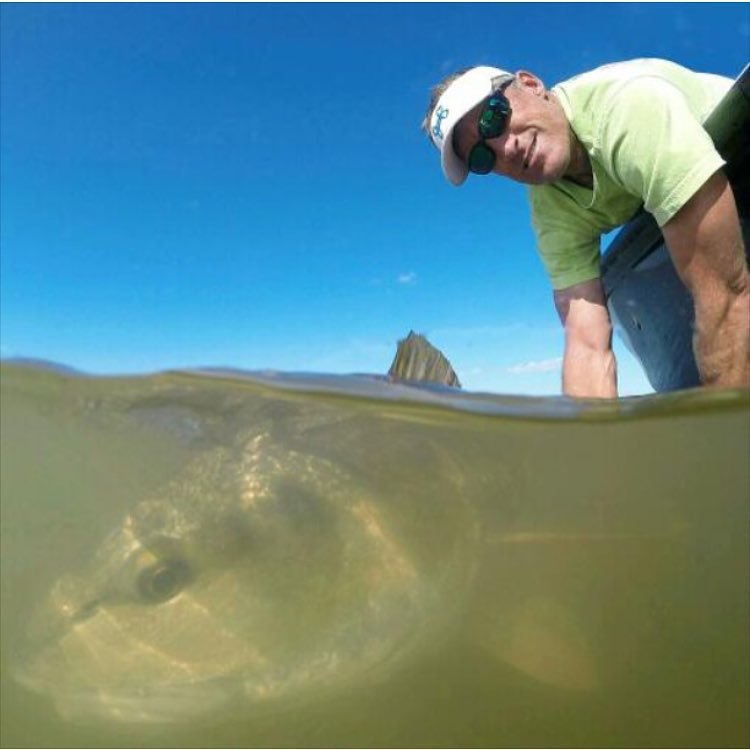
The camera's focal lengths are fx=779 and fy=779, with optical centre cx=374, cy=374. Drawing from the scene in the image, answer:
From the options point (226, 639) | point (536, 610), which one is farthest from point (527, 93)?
point (226, 639)

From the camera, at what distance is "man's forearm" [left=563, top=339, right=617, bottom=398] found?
4203mm

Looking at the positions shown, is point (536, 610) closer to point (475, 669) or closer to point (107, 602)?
point (475, 669)

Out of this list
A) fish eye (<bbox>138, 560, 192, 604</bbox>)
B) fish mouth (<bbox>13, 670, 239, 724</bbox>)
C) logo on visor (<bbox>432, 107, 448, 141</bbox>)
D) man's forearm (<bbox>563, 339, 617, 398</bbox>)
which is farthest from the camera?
man's forearm (<bbox>563, 339, 617, 398</bbox>)

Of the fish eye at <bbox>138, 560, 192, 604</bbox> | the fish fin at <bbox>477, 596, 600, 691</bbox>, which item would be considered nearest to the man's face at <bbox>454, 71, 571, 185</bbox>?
the fish fin at <bbox>477, 596, 600, 691</bbox>

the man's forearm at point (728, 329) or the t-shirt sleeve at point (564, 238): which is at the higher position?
the t-shirt sleeve at point (564, 238)

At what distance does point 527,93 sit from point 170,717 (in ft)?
10.1

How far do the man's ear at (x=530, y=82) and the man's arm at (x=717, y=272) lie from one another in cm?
99

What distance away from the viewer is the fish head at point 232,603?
2.34 metres

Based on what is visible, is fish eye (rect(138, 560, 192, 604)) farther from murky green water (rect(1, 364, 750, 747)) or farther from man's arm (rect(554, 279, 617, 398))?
man's arm (rect(554, 279, 617, 398))

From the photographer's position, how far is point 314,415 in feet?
9.83

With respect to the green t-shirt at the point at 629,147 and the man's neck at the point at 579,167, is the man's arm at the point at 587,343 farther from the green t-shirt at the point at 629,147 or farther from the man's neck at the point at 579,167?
the man's neck at the point at 579,167

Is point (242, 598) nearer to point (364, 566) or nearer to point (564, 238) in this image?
point (364, 566)

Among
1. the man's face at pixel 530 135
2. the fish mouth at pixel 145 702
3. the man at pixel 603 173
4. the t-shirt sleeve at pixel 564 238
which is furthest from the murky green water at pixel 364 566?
the t-shirt sleeve at pixel 564 238

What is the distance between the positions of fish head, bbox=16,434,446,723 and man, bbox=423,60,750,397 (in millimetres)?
1772
